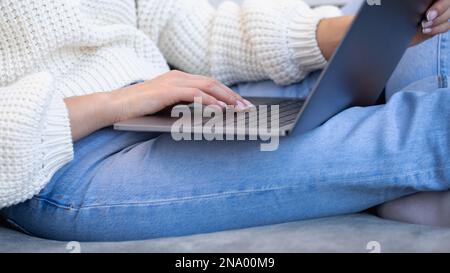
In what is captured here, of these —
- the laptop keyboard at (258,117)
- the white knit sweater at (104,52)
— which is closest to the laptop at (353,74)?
the laptop keyboard at (258,117)

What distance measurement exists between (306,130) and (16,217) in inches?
14.8

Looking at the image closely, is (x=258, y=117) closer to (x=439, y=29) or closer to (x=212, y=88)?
(x=212, y=88)

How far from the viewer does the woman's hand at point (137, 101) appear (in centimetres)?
75

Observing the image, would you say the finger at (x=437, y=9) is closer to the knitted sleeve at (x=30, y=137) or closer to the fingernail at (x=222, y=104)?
the fingernail at (x=222, y=104)

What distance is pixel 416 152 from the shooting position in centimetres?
67

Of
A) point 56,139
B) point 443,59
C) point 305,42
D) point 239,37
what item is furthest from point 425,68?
point 56,139

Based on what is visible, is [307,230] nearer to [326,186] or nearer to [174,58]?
[326,186]

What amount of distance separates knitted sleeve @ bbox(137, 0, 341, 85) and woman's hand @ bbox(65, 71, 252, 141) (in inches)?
9.6

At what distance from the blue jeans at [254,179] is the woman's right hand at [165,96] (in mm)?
55

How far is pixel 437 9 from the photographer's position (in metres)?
0.80

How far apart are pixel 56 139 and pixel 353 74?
35 cm

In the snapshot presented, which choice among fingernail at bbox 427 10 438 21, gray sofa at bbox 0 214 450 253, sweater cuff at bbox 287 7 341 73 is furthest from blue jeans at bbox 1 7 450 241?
sweater cuff at bbox 287 7 341 73
